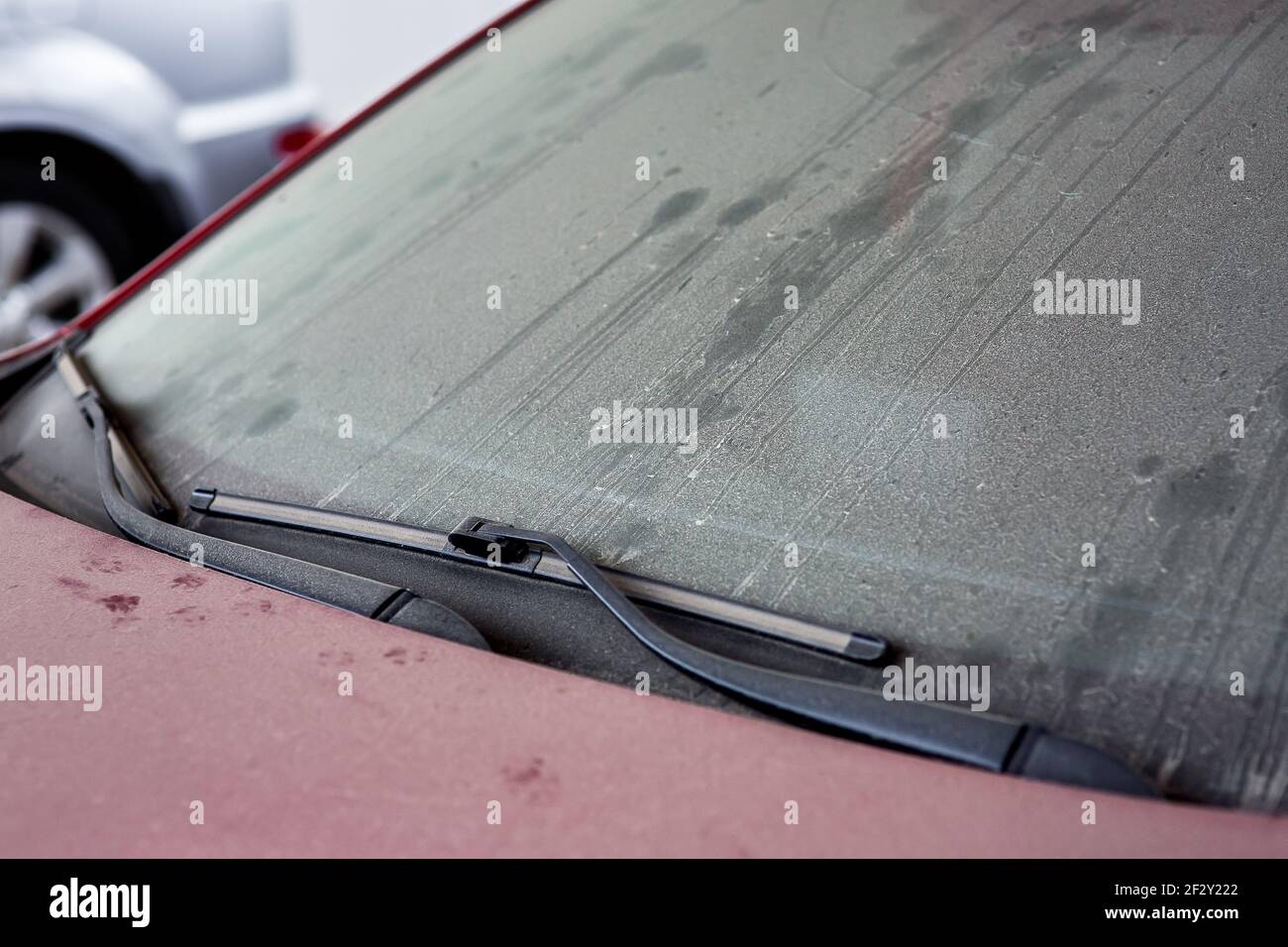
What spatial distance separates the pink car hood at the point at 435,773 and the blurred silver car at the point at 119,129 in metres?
2.75

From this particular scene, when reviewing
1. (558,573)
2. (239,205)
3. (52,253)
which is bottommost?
(558,573)

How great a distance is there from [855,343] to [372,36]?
5072 mm

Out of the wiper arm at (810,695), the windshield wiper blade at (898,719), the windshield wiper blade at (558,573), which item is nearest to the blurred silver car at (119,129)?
the windshield wiper blade at (558,573)

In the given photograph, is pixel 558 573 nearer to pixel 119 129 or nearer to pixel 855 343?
pixel 855 343

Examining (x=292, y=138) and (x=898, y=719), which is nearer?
(x=898, y=719)

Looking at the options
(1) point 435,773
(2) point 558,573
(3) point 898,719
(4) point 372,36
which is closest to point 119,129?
(4) point 372,36

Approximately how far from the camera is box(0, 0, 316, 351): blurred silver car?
3.36 meters

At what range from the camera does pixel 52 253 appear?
3523 millimetres

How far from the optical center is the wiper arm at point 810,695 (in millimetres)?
820

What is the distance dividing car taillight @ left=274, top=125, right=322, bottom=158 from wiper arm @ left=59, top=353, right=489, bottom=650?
8.31ft

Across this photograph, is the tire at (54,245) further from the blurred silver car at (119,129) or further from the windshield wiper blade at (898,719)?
the windshield wiper blade at (898,719)

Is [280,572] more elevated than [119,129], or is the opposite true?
[119,129]

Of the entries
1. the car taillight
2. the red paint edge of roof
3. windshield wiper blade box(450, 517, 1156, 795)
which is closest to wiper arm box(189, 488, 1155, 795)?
windshield wiper blade box(450, 517, 1156, 795)
